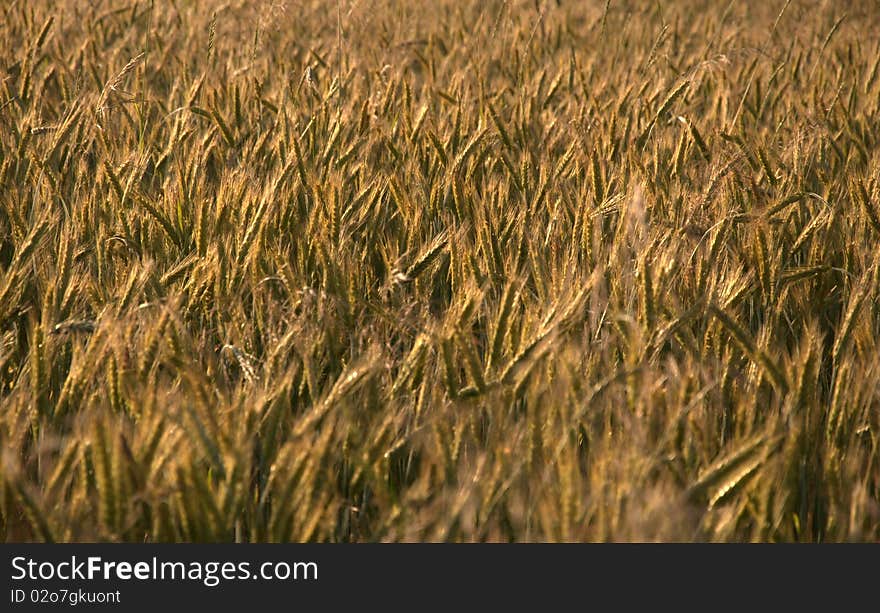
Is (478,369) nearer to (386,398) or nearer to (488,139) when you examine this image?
(386,398)

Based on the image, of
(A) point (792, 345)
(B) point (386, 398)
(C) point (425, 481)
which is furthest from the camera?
(A) point (792, 345)

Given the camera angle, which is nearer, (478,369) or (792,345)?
(478,369)

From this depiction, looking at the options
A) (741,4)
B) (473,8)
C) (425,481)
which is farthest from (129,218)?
(741,4)

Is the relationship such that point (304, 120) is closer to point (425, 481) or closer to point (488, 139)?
point (488, 139)

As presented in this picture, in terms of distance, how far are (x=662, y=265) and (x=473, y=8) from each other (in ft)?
12.2

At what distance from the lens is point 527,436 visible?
4.08 ft

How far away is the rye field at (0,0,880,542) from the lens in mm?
1167

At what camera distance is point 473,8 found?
509 cm

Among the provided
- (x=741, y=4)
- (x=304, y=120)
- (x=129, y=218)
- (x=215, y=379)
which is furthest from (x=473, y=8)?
(x=215, y=379)

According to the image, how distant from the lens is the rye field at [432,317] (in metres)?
1.17

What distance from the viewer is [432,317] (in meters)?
1.66

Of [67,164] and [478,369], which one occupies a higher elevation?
[478,369]

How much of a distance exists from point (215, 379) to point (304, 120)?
4.63ft

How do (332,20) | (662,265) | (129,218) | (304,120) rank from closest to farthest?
(662,265) < (129,218) < (304,120) < (332,20)
